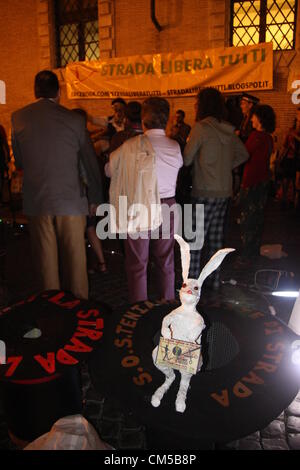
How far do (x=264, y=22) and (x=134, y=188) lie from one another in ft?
29.0

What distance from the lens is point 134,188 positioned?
326 cm

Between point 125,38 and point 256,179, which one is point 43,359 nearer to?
point 256,179

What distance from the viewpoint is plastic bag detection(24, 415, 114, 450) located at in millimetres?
1604

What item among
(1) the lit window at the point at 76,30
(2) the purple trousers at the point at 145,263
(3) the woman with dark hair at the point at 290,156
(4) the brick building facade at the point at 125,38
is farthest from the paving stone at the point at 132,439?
(1) the lit window at the point at 76,30

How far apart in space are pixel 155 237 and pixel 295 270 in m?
2.49

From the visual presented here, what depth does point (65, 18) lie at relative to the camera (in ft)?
40.3

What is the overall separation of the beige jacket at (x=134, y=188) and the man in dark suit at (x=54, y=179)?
21cm

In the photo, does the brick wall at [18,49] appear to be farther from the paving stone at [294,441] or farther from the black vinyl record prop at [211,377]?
the paving stone at [294,441]

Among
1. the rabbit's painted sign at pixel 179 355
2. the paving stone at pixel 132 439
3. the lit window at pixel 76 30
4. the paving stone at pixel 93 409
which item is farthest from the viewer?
the lit window at pixel 76 30

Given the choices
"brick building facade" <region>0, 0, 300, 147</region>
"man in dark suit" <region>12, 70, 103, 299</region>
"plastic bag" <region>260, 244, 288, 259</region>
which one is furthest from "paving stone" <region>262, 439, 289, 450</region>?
"brick building facade" <region>0, 0, 300, 147</region>

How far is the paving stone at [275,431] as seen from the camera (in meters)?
2.53

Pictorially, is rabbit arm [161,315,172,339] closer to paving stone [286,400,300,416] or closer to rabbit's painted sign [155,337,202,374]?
rabbit's painted sign [155,337,202,374]

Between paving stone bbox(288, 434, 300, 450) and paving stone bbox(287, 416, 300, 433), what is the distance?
1.7 inches
